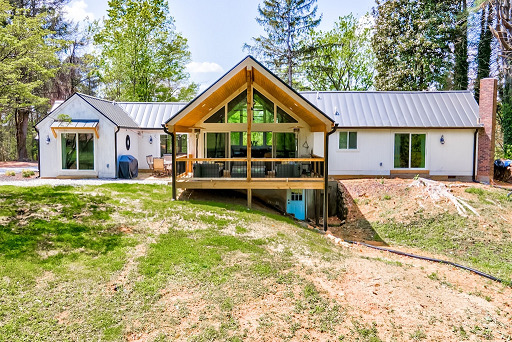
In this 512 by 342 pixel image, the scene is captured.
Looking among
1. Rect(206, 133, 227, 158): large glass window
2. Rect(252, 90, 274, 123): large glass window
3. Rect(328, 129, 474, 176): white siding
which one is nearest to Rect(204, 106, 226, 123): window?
Rect(206, 133, 227, 158): large glass window

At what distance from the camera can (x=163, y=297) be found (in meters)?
5.24

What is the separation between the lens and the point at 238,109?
12352 mm

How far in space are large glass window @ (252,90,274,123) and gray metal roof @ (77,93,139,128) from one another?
6649 millimetres

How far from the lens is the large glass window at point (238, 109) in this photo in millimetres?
12163

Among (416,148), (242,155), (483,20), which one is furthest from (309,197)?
(483,20)

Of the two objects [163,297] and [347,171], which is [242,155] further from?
[163,297]

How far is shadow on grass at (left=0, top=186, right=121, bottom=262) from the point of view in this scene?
632 cm

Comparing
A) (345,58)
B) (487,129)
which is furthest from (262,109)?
(345,58)

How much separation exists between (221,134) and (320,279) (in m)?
8.16

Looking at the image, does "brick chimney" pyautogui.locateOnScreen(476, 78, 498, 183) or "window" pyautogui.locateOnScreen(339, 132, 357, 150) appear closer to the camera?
"brick chimney" pyautogui.locateOnScreen(476, 78, 498, 183)

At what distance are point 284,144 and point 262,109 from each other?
1.68 metres

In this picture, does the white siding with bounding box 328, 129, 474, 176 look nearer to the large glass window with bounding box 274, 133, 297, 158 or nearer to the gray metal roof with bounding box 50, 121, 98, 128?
the large glass window with bounding box 274, 133, 297, 158

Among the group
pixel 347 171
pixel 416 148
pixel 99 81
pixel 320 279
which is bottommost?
pixel 320 279

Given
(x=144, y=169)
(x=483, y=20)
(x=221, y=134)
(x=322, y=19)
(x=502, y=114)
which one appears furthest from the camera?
(x=322, y=19)
